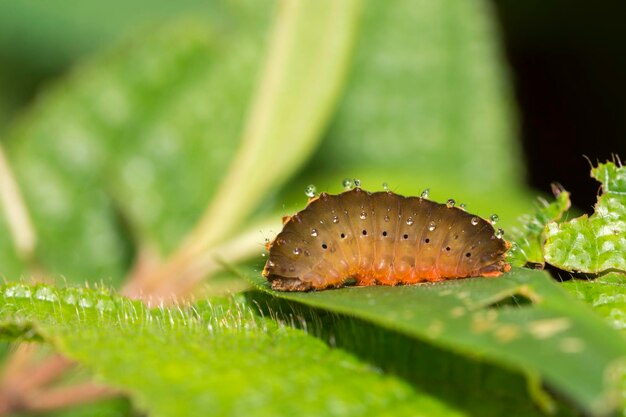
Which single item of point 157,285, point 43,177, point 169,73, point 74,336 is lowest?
point 157,285

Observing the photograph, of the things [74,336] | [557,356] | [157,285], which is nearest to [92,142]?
[157,285]

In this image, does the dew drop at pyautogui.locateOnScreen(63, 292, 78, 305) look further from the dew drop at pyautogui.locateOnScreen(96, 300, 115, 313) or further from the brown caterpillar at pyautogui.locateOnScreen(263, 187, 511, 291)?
the brown caterpillar at pyautogui.locateOnScreen(263, 187, 511, 291)

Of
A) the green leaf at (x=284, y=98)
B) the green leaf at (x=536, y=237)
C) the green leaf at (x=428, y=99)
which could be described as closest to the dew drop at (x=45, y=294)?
the green leaf at (x=536, y=237)

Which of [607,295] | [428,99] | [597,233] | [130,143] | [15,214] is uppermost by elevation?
[130,143]

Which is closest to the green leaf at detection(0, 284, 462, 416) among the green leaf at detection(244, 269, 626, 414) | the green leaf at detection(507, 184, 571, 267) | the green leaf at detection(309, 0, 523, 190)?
the green leaf at detection(244, 269, 626, 414)

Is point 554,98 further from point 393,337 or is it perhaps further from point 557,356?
point 557,356

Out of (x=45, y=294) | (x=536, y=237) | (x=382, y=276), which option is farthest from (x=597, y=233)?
(x=45, y=294)

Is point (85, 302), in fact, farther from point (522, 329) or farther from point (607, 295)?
point (607, 295)
